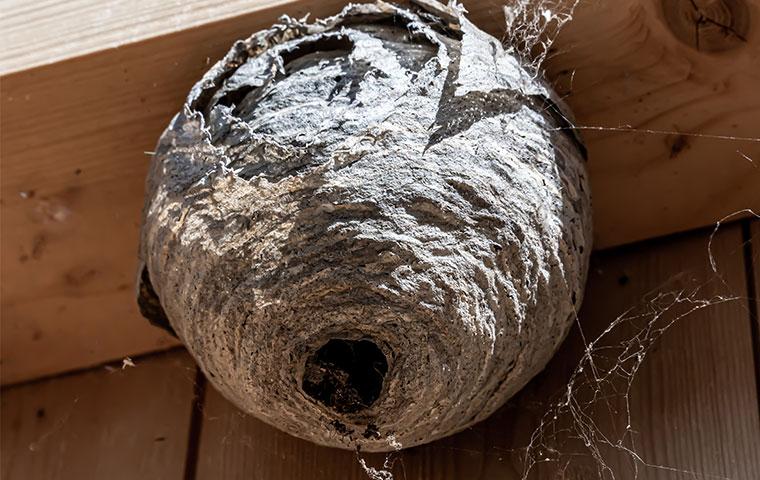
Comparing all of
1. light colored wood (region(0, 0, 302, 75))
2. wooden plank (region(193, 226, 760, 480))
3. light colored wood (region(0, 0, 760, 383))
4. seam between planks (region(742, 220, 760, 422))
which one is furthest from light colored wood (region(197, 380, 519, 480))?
light colored wood (region(0, 0, 302, 75))

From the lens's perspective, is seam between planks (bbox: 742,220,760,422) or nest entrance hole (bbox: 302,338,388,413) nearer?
nest entrance hole (bbox: 302,338,388,413)

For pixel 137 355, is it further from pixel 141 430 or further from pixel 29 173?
pixel 29 173

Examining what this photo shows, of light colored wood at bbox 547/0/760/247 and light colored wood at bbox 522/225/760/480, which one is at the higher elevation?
light colored wood at bbox 547/0/760/247

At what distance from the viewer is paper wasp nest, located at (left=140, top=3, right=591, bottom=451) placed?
1.17 m

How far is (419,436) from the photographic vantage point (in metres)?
1.25

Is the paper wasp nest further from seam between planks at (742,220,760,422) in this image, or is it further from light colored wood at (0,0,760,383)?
seam between planks at (742,220,760,422)

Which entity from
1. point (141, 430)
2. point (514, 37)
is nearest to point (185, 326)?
point (141, 430)

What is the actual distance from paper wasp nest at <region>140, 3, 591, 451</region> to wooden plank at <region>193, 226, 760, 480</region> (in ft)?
0.33

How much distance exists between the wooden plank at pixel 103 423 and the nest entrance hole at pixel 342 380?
407 mm

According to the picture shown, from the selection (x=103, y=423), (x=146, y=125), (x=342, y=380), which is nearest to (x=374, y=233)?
(x=342, y=380)

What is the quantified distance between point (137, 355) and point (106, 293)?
3.6 inches

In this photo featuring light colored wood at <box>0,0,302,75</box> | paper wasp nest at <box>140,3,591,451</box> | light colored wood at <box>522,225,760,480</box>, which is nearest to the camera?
paper wasp nest at <box>140,3,591,451</box>

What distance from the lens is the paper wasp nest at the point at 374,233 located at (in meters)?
1.17

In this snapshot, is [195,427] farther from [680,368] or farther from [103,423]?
[680,368]
